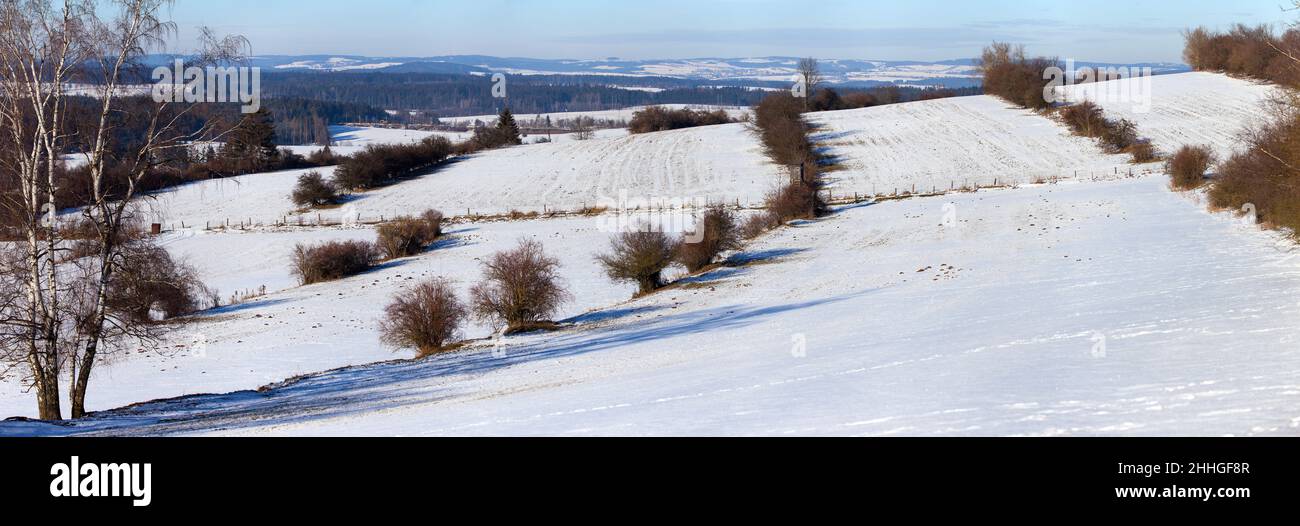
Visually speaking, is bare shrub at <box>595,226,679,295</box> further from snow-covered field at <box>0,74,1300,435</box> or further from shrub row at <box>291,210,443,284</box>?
shrub row at <box>291,210,443,284</box>

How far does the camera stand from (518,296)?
25938 mm

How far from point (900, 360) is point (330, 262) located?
28.5 m

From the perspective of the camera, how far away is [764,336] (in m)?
20.4

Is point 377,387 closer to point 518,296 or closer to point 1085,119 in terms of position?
point 518,296

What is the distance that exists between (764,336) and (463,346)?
792 centimetres

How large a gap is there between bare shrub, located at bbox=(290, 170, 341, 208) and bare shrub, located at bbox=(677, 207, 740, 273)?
33.9 metres

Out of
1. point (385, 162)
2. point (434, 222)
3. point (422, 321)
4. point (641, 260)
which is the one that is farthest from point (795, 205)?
point (385, 162)

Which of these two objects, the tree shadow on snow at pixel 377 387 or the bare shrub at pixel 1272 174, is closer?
the tree shadow on snow at pixel 377 387

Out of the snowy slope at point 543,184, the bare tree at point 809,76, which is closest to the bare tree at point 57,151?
the snowy slope at point 543,184

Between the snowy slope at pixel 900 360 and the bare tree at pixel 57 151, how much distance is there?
1732 millimetres

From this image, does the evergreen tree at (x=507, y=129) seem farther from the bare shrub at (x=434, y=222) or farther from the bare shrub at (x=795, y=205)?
the bare shrub at (x=795, y=205)

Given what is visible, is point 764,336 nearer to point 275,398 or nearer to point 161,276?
point 275,398

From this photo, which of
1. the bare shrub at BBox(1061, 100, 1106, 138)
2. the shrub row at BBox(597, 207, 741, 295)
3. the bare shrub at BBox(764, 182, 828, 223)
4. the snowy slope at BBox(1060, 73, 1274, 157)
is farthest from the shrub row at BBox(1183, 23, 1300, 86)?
the shrub row at BBox(597, 207, 741, 295)

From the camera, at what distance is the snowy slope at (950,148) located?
55812 mm
